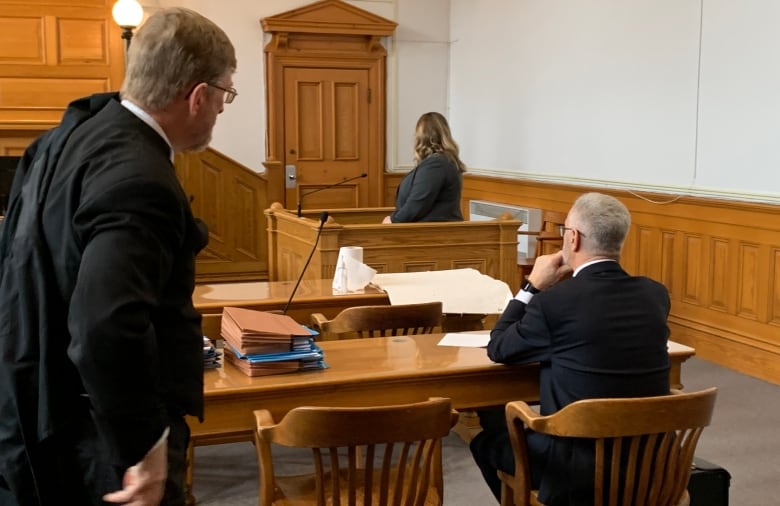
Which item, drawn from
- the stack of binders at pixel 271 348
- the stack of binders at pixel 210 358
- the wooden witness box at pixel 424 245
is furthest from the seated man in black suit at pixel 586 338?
the wooden witness box at pixel 424 245

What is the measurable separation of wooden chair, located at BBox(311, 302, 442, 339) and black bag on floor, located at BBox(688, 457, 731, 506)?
3.67 feet

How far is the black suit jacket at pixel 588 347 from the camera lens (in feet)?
7.82

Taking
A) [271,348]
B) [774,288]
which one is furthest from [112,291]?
[774,288]

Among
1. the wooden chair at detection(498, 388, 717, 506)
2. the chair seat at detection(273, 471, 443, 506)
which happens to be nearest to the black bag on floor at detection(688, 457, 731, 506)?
the wooden chair at detection(498, 388, 717, 506)

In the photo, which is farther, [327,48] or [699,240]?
[327,48]

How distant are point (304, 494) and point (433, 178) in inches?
127

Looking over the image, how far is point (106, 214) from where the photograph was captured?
144 centimetres

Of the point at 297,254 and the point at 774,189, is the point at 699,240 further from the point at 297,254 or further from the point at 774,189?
the point at 297,254

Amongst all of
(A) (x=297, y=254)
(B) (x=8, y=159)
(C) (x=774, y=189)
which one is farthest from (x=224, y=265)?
(C) (x=774, y=189)

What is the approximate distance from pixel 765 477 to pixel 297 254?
2.90 metres

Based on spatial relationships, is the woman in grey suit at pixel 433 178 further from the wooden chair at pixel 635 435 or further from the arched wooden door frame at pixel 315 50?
the arched wooden door frame at pixel 315 50

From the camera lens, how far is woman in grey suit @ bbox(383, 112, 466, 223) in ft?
17.8

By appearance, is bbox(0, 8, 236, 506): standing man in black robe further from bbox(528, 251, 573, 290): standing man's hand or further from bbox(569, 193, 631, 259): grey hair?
bbox(528, 251, 573, 290): standing man's hand

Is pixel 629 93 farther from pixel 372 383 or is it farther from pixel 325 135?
pixel 372 383
